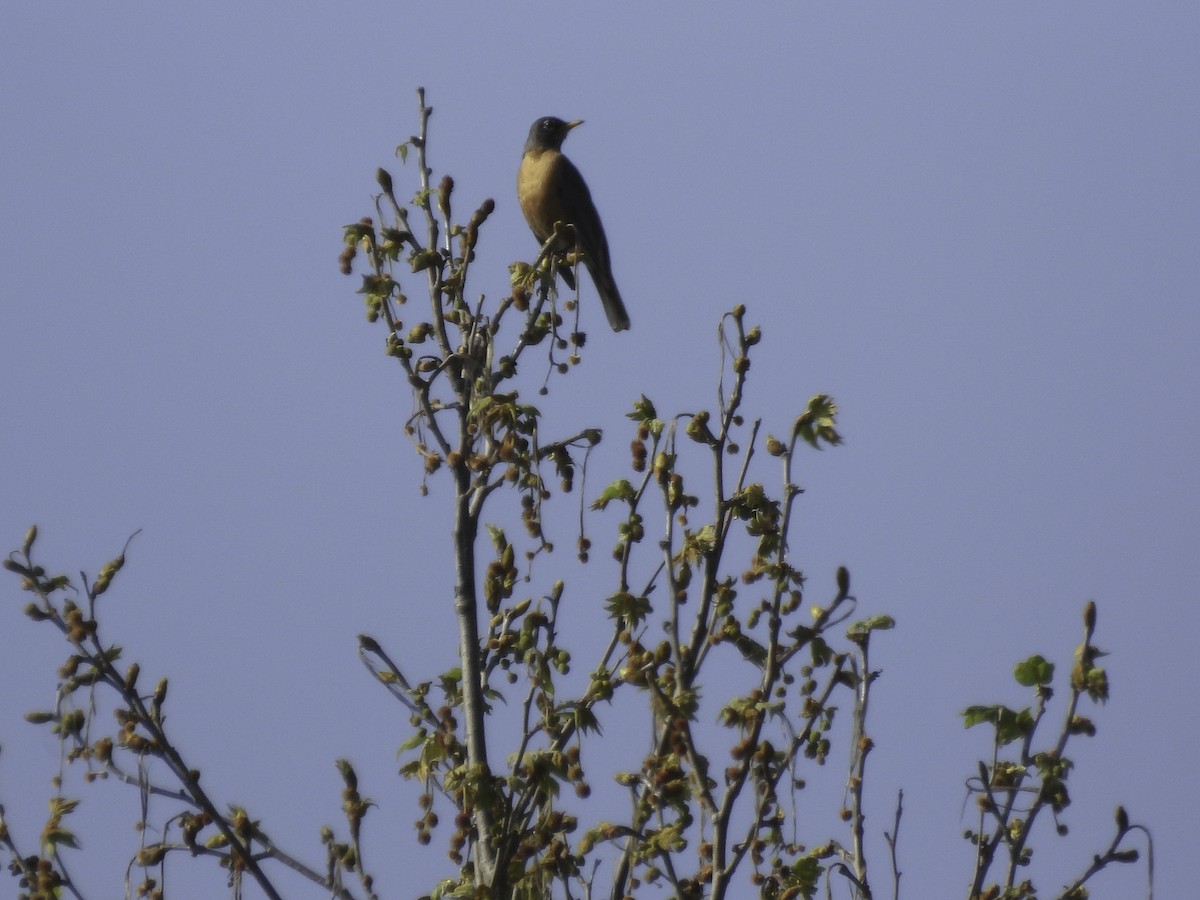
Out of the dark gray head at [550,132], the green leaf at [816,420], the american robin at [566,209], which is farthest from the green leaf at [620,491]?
the dark gray head at [550,132]

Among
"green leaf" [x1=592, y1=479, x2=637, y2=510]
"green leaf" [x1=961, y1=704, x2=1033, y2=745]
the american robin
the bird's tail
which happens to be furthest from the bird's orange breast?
"green leaf" [x1=961, y1=704, x2=1033, y2=745]

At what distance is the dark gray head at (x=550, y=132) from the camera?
9.31 m

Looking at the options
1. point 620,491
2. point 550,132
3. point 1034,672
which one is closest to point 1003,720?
point 1034,672

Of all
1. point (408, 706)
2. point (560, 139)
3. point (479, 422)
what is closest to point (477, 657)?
point (408, 706)

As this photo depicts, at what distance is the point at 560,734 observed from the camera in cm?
368

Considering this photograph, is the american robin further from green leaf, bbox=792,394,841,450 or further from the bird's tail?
green leaf, bbox=792,394,841,450

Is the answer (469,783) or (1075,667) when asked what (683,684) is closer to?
(469,783)

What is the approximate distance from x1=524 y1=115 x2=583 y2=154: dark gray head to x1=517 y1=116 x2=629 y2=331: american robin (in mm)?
285

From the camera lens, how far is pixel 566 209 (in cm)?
850

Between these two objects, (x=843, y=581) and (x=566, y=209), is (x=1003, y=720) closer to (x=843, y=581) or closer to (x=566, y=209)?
(x=843, y=581)

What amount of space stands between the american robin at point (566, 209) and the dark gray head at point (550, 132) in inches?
11.2

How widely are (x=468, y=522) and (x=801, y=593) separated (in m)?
1.00

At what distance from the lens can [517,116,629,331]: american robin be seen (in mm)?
8461

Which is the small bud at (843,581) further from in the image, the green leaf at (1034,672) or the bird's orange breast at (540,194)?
the bird's orange breast at (540,194)
